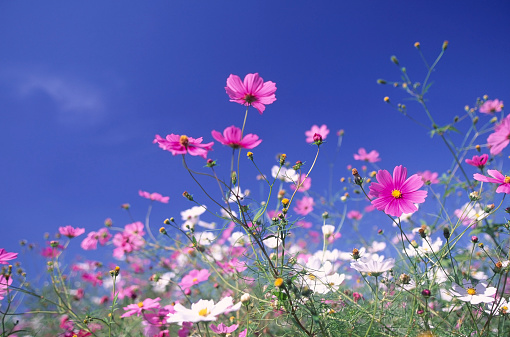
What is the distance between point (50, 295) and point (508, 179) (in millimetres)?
3280

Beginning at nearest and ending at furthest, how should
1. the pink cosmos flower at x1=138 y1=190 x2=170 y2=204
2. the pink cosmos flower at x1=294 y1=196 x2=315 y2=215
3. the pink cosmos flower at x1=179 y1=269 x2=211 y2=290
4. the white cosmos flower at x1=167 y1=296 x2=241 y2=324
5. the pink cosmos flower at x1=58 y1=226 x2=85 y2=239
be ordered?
the white cosmos flower at x1=167 y1=296 x2=241 y2=324 < the pink cosmos flower at x1=179 y1=269 x2=211 y2=290 < the pink cosmos flower at x1=58 y1=226 x2=85 y2=239 < the pink cosmos flower at x1=138 y1=190 x2=170 y2=204 < the pink cosmos flower at x1=294 y1=196 x2=315 y2=215

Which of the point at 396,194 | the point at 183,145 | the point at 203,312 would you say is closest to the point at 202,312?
the point at 203,312

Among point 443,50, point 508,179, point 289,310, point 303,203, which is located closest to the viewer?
point 289,310

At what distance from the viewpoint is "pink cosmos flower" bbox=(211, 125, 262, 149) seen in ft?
2.43

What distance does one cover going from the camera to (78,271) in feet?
10.4

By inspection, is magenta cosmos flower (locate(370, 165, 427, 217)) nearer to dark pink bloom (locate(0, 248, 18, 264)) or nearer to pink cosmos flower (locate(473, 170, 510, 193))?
pink cosmos flower (locate(473, 170, 510, 193))

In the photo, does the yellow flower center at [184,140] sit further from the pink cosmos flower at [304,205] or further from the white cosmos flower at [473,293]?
the pink cosmos flower at [304,205]

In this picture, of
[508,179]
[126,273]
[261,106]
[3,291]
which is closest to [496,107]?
[508,179]

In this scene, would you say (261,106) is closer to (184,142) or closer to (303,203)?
(184,142)

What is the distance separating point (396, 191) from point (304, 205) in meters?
1.43

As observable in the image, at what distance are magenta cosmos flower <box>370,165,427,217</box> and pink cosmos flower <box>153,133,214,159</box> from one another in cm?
45

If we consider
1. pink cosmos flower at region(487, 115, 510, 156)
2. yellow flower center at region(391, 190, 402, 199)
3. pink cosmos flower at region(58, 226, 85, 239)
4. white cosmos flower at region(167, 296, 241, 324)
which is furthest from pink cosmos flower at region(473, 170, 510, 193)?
pink cosmos flower at region(58, 226, 85, 239)

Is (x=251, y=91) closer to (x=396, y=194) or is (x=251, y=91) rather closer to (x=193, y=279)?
(x=396, y=194)

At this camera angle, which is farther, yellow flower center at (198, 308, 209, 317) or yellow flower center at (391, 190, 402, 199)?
yellow flower center at (391, 190, 402, 199)
